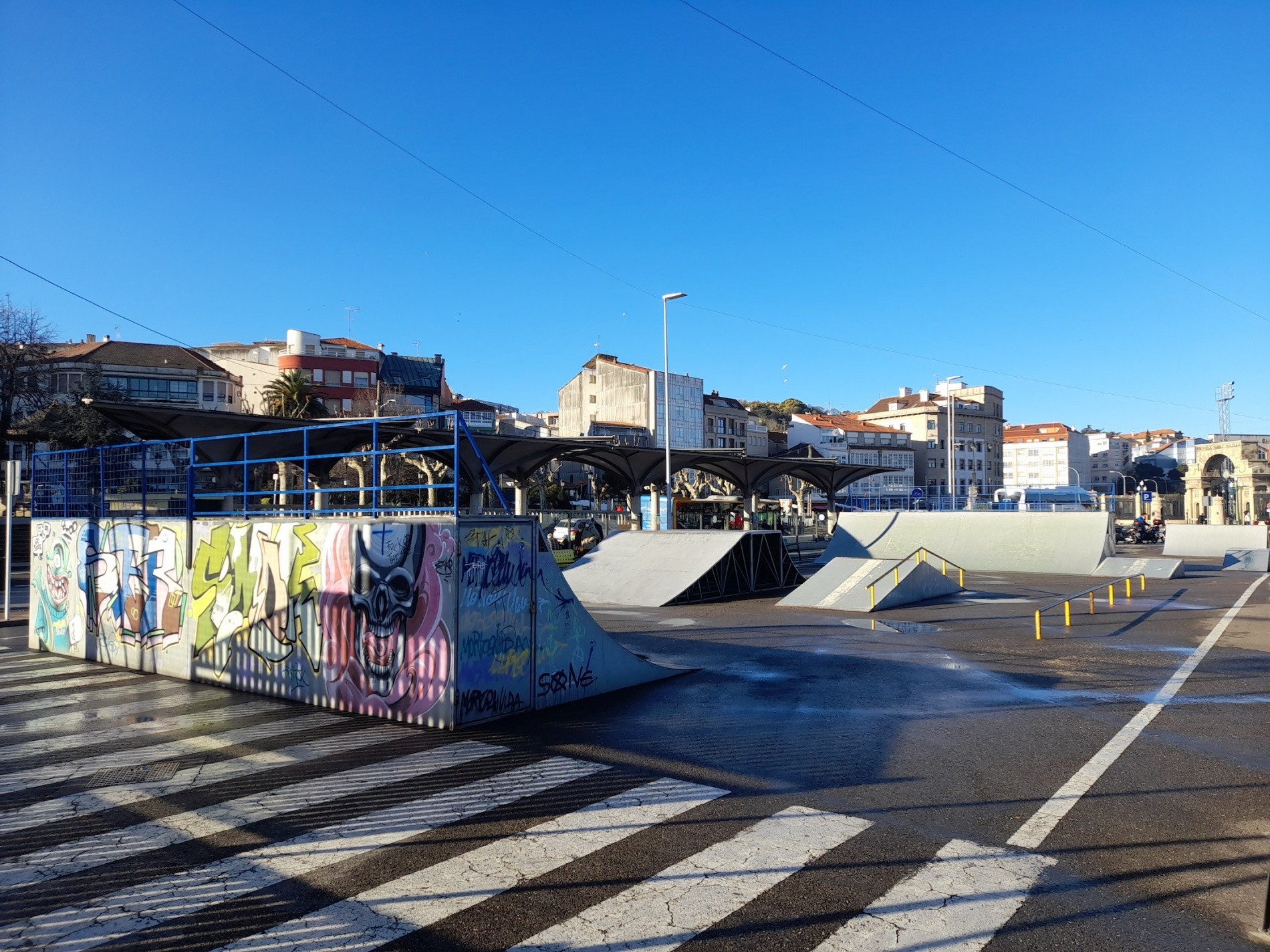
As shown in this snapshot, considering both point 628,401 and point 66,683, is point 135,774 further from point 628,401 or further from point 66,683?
point 628,401

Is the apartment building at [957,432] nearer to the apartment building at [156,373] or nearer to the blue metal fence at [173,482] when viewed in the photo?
the apartment building at [156,373]

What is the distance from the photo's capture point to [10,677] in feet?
37.0

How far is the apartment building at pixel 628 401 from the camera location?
87375 mm

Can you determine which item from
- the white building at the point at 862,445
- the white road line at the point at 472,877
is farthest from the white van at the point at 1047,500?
the white road line at the point at 472,877

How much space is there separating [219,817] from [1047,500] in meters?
72.6

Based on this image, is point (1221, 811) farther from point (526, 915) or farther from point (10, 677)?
point (10, 677)

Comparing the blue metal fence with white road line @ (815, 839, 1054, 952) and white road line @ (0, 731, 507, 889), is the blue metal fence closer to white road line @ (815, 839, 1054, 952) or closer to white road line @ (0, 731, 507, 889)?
white road line @ (0, 731, 507, 889)

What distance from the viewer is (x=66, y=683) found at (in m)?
10.8

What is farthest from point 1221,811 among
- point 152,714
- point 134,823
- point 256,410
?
point 256,410

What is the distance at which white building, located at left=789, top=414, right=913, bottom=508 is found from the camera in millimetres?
105312

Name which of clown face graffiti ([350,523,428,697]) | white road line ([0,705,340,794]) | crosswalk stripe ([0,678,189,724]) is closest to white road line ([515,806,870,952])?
clown face graffiti ([350,523,428,697])

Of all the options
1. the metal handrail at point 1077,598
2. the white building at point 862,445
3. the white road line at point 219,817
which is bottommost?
the metal handrail at point 1077,598

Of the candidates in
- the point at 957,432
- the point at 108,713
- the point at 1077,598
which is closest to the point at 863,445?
the point at 957,432

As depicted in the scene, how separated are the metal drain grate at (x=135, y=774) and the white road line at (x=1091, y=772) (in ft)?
22.1
